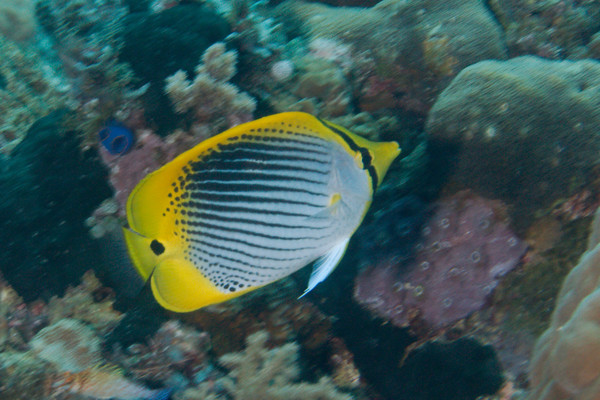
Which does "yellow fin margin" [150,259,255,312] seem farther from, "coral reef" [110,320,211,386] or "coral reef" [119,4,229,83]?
"coral reef" [119,4,229,83]

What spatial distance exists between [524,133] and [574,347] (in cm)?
118

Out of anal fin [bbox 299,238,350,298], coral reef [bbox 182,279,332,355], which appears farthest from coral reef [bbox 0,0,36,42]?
anal fin [bbox 299,238,350,298]

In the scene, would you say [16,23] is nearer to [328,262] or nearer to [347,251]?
[347,251]

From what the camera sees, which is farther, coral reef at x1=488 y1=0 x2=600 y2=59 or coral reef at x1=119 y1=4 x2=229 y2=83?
coral reef at x1=488 y1=0 x2=600 y2=59

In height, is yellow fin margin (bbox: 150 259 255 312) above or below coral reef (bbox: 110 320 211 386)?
above

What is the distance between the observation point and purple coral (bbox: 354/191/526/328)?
2.31 metres

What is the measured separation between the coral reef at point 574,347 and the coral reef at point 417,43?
1.76 m

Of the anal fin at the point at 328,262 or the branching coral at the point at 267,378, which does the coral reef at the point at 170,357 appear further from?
the anal fin at the point at 328,262

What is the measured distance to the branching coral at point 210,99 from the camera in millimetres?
2561

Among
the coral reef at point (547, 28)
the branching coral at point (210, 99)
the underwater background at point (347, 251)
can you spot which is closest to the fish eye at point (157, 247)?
the underwater background at point (347, 251)

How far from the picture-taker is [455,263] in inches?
91.6

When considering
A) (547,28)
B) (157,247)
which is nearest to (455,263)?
(157,247)

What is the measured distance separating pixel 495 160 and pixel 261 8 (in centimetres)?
289

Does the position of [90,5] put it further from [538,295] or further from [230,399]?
[538,295]
